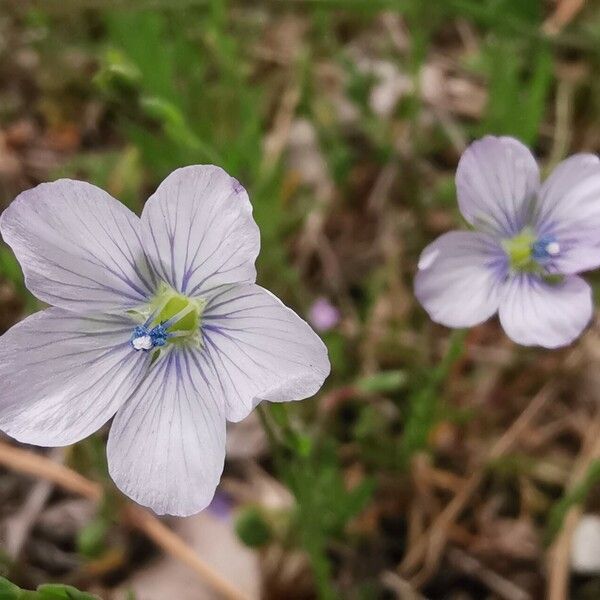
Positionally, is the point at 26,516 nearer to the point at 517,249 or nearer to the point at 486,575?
the point at 486,575

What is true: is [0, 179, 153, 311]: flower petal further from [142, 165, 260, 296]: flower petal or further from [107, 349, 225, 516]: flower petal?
[107, 349, 225, 516]: flower petal

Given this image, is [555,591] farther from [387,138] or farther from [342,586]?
[387,138]

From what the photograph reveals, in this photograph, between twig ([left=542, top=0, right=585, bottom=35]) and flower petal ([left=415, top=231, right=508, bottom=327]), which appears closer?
flower petal ([left=415, top=231, right=508, bottom=327])

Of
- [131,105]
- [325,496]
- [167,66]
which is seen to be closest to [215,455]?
[325,496]

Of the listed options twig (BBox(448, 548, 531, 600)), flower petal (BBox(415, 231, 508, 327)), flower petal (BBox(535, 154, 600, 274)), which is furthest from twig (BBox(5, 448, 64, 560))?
flower petal (BBox(535, 154, 600, 274))

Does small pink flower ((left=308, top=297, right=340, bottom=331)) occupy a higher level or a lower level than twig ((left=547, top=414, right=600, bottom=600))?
higher

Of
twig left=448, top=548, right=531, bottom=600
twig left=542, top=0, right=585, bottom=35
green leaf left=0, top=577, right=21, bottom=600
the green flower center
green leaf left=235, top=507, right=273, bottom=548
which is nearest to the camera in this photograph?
green leaf left=0, top=577, right=21, bottom=600

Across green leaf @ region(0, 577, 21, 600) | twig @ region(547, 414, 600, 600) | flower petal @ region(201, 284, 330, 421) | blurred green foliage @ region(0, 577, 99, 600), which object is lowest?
green leaf @ region(0, 577, 21, 600)

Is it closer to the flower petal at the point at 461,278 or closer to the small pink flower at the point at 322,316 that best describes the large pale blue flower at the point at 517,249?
the flower petal at the point at 461,278
